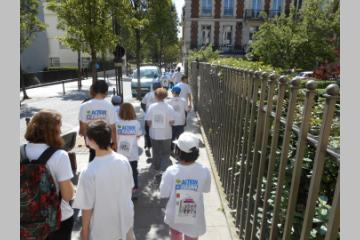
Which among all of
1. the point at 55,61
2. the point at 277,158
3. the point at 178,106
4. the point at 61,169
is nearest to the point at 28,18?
the point at 178,106

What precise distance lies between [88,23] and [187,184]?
6603 mm

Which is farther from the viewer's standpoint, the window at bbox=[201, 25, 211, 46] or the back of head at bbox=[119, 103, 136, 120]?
the window at bbox=[201, 25, 211, 46]

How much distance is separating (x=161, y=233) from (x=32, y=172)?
2.19 meters

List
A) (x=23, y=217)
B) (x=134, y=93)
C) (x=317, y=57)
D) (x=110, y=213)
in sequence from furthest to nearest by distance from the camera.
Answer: (x=134, y=93), (x=317, y=57), (x=110, y=213), (x=23, y=217)

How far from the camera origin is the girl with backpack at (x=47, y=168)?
105 inches

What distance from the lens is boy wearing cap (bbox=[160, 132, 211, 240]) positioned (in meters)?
3.13

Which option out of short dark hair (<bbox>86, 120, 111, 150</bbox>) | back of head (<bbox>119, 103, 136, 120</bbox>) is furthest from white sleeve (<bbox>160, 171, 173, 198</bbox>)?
back of head (<bbox>119, 103, 136, 120</bbox>)

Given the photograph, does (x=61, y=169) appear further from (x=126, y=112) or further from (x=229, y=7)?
(x=229, y=7)

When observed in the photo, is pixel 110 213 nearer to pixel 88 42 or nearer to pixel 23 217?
pixel 23 217

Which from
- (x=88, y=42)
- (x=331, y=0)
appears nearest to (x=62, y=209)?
(x=88, y=42)

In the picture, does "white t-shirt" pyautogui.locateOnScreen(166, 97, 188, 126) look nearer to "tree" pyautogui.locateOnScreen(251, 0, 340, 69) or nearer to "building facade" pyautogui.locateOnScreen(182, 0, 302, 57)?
"tree" pyautogui.locateOnScreen(251, 0, 340, 69)

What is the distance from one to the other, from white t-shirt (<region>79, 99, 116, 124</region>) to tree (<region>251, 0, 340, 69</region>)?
40.2 ft

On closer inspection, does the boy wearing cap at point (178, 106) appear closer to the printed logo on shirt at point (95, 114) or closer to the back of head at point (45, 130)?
the printed logo on shirt at point (95, 114)

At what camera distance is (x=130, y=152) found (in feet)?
16.7
